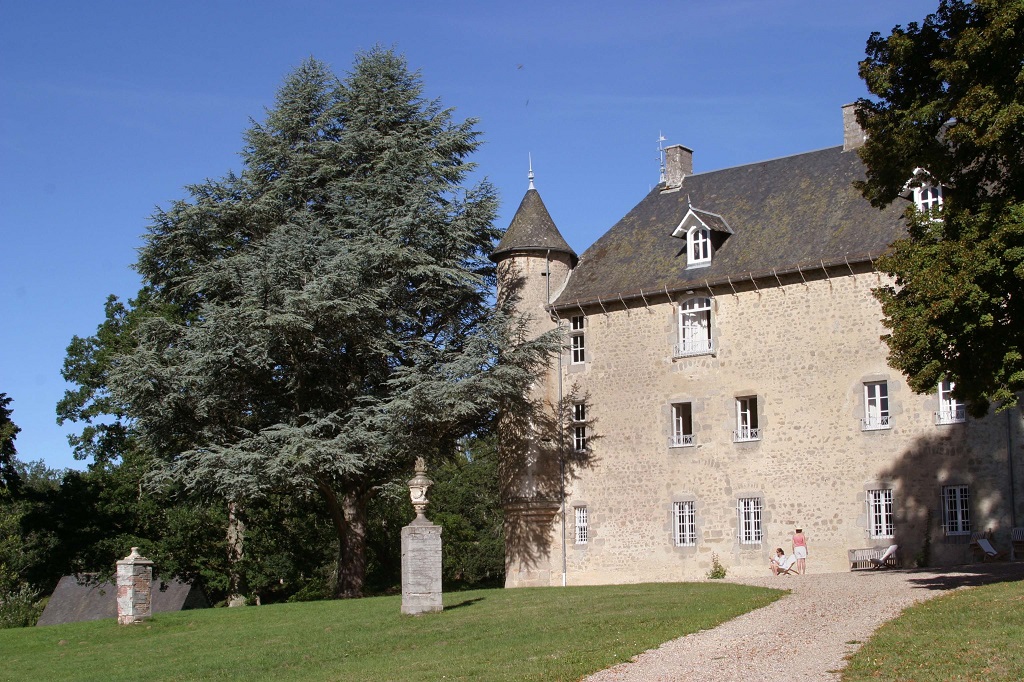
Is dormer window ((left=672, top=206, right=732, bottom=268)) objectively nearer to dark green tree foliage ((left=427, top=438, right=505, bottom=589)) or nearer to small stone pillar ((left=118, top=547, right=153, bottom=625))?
small stone pillar ((left=118, top=547, right=153, bottom=625))

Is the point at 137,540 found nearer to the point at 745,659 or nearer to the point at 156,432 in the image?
the point at 156,432

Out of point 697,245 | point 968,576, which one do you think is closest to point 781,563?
point 968,576

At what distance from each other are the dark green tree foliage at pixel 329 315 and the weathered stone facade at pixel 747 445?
102 inches

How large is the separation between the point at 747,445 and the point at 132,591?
45.2 ft

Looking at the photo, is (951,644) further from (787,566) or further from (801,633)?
(787,566)

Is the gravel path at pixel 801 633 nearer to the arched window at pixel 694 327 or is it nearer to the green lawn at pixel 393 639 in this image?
the green lawn at pixel 393 639

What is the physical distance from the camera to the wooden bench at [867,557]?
2517 centimetres

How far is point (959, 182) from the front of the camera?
1780 centimetres

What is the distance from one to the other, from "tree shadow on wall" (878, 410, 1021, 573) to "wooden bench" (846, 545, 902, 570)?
0.95 feet

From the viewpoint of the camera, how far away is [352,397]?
2839 centimetres

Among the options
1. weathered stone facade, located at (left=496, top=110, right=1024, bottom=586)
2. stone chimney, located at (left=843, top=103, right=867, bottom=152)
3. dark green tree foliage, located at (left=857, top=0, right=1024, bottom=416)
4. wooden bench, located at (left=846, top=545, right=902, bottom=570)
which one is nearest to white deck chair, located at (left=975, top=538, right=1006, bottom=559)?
weathered stone facade, located at (left=496, top=110, right=1024, bottom=586)

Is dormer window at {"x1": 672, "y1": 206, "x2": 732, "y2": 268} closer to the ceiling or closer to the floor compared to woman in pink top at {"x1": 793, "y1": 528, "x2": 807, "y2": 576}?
closer to the ceiling

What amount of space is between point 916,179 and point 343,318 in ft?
42.3

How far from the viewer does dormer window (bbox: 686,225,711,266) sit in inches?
1157
